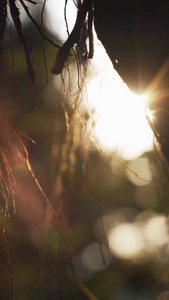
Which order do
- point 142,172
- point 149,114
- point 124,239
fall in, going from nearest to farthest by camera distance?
point 149,114 → point 142,172 → point 124,239

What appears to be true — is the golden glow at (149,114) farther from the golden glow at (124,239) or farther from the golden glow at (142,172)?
the golden glow at (124,239)

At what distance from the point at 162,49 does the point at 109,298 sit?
11283 mm

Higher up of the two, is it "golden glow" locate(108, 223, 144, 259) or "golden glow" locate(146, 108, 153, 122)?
"golden glow" locate(146, 108, 153, 122)

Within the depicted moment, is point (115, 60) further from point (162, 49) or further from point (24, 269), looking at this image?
point (24, 269)

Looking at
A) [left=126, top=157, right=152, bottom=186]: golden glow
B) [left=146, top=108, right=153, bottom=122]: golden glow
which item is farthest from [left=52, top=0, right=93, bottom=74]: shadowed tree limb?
[left=126, top=157, right=152, bottom=186]: golden glow

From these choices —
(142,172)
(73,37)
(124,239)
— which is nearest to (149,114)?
(73,37)

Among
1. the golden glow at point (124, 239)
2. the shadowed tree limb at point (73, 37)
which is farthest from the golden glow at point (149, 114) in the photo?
the golden glow at point (124, 239)

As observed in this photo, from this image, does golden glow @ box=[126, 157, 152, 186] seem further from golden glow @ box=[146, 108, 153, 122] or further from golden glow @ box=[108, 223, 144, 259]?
golden glow @ box=[108, 223, 144, 259]

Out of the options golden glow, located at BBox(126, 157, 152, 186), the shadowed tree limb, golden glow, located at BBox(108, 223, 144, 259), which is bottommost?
golden glow, located at BBox(108, 223, 144, 259)

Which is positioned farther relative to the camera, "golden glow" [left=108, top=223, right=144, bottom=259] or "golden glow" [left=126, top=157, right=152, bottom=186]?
"golden glow" [left=108, top=223, right=144, bottom=259]

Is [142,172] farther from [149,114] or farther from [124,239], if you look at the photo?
[124,239]

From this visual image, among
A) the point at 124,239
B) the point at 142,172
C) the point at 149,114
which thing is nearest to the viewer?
the point at 149,114

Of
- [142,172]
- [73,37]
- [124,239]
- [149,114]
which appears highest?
[73,37]

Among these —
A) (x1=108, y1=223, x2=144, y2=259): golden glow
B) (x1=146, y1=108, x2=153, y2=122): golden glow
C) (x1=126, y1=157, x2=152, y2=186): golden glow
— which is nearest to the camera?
(x1=146, y1=108, x2=153, y2=122): golden glow
